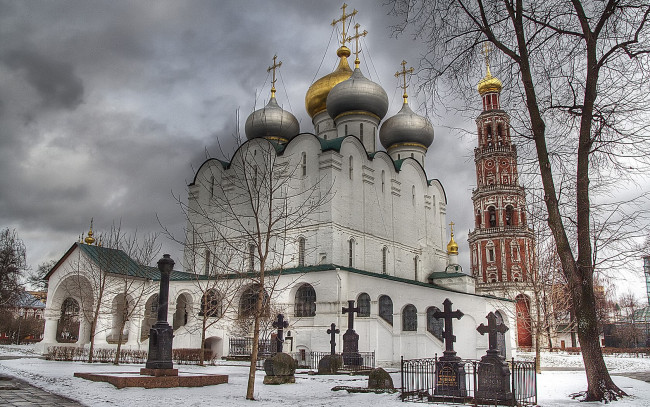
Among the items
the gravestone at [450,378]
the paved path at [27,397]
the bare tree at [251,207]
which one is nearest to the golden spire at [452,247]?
the bare tree at [251,207]

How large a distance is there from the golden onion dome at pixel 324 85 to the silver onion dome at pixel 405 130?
4668mm

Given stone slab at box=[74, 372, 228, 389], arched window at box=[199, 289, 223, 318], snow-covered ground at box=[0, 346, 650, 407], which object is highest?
arched window at box=[199, 289, 223, 318]

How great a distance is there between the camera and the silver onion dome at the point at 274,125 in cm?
3391

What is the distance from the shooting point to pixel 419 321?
86.5 ft

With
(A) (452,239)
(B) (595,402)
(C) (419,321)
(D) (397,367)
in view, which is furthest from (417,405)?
(A) (452,239)

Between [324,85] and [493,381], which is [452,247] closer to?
[324,85]

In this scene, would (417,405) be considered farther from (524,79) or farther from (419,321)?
(419,321)

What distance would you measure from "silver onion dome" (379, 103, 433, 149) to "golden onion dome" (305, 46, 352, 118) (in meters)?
4.67

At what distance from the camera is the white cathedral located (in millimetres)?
23688

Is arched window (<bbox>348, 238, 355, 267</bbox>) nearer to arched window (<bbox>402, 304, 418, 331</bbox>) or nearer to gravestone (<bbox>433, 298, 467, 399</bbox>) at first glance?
arched window (<bbox>402, 304, 418, 331</bbox>)

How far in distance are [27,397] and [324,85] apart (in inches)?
1131

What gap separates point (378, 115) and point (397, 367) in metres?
16.2

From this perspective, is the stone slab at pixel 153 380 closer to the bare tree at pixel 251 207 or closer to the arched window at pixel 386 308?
the bare tree at pixel 251 207

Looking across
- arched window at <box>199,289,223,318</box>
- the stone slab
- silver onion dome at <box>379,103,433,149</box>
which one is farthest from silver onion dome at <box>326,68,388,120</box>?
the stone slab
